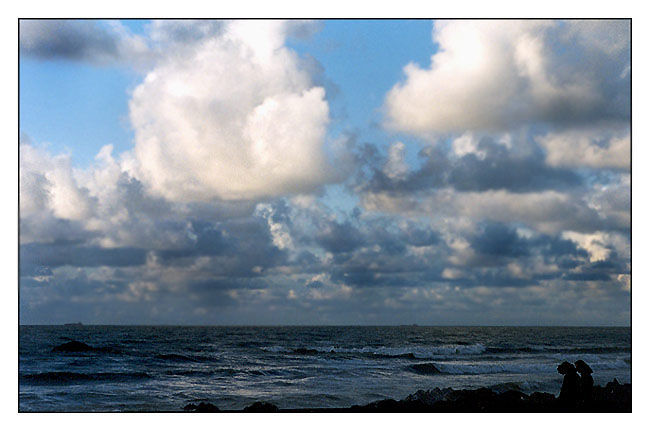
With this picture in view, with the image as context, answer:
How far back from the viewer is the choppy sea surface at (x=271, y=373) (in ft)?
44.8

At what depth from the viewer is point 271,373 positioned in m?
19.2

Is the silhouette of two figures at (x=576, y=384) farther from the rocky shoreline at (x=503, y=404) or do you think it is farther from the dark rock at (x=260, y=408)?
the dark rock at (x=260, y=408)

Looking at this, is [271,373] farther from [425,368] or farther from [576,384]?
[576,384]

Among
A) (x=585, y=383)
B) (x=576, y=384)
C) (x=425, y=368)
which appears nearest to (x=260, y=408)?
(x=576, y=384)

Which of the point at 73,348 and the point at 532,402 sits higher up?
the point at 532,402

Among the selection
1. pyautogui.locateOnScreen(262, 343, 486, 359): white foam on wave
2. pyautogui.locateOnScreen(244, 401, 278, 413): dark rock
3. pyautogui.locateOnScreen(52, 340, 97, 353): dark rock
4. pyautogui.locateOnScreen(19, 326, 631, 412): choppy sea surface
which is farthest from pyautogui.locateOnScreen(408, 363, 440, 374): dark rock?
pyautogui.locateOnScreen(52, 340, 97, 353): dark rock

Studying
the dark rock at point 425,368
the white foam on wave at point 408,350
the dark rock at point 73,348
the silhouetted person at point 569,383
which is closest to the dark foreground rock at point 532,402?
the silhouetted person at point 569,383

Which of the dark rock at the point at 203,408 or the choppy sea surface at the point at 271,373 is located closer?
the dark rock at the point at 203,408

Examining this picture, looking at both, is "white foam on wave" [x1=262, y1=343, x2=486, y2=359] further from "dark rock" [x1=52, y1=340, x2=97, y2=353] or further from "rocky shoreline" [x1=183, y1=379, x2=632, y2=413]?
"rocky shoreline" [x1=183, y1=379, x2=632, y2=413]
